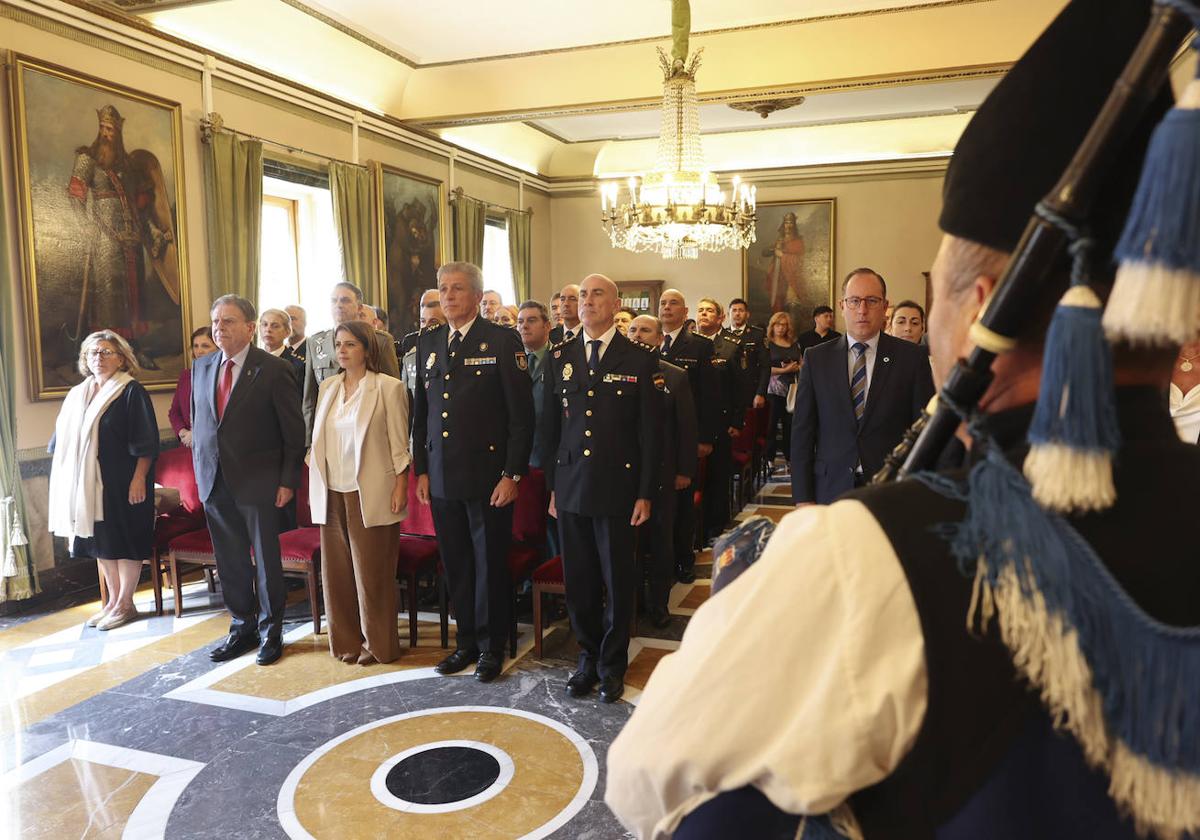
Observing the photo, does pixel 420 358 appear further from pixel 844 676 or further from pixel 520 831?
pixel 844 676

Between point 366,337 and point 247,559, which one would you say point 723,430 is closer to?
point 366,337

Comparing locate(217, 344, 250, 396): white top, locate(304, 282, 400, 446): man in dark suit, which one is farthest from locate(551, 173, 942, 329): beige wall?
locate(217, 344, 250, 396): white top

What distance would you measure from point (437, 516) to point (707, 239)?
4.14 metres

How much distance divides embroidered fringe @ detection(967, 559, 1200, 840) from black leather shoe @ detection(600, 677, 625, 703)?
3.14m

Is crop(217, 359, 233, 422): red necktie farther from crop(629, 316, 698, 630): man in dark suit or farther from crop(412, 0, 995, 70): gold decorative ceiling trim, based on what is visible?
crop(412, 0, 995, 70): gold decorative ceiling trim

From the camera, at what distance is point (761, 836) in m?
0.66

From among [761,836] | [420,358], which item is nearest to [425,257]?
[420,358]

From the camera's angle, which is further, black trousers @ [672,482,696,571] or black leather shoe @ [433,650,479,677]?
black trousers @ [672,482,696,571]

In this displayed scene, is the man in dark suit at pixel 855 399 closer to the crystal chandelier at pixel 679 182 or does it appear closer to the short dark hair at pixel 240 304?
the short dark hair at pixel 240 304

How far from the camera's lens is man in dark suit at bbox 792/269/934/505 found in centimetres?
340

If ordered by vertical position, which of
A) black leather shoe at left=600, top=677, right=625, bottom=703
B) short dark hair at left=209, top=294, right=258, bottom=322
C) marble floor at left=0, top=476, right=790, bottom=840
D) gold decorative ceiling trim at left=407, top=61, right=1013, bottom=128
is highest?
gold decorative ceiling trim at left=407, top=61, right=1013, bottom=128

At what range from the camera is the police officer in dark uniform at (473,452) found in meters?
3.79

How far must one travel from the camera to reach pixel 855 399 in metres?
3.47

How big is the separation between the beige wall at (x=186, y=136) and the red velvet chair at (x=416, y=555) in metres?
2.54
